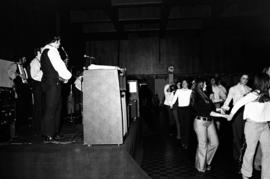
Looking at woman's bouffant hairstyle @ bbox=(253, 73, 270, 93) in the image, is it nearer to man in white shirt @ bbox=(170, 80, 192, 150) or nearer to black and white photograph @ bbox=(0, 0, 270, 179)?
black and white photograph @ bbox=(0, 0, 270, 179)

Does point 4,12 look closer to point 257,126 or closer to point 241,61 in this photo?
point 257,126

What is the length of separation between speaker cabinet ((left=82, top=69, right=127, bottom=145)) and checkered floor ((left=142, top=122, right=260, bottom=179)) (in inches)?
58.9

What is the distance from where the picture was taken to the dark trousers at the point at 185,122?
5210 mm

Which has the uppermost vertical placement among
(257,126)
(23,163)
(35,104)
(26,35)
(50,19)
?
(50,19)

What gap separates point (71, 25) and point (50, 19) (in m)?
2.60

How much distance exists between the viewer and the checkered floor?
3.61m

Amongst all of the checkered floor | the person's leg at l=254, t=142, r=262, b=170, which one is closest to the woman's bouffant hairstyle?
the person's leg at l=254, t=142, r=262, b=170

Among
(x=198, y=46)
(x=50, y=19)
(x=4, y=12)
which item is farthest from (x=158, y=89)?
(x=4, y=12)

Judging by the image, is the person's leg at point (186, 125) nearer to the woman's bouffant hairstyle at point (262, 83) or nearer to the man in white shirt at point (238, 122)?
the man in white shirt at point (238, 122)

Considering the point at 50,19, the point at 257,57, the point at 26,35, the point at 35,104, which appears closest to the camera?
the point at 35,104

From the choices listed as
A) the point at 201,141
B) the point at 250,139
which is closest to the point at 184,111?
the point at 201,141

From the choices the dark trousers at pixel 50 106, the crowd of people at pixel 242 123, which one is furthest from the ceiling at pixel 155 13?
the dark trousers at pixel 50 106

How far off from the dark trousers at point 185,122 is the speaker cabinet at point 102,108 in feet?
9.81

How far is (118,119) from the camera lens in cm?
250
